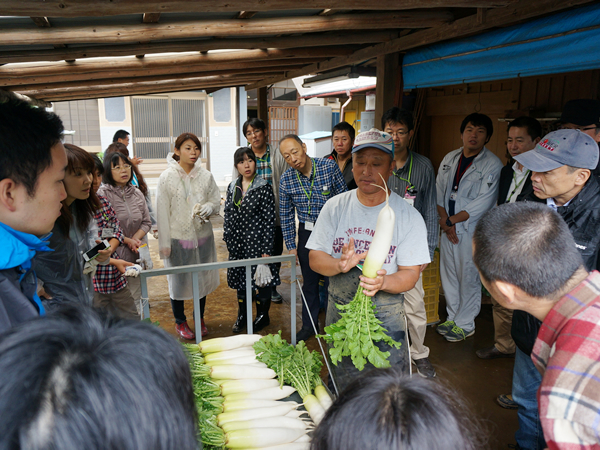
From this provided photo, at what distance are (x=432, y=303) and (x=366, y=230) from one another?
8.18 ft

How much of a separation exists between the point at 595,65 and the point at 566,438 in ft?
9.00

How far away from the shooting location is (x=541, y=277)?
130 centimetres

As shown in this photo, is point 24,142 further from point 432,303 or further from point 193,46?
point 432,303

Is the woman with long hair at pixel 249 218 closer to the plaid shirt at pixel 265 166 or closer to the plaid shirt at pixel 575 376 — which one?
the plaid shirt at pixel 265 166

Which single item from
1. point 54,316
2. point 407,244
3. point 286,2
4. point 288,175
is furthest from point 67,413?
point 288,175

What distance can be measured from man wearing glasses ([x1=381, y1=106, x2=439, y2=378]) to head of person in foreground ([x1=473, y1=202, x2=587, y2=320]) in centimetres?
218

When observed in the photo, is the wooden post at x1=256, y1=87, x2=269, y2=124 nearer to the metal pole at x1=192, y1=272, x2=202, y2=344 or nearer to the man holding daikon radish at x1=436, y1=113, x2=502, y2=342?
the man holding daikon radish at x1=436, y1=113, x2=502, y2=342

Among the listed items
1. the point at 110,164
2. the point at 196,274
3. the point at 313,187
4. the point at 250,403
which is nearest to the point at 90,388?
the point at 250,403

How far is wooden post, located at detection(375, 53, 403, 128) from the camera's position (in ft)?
15.3

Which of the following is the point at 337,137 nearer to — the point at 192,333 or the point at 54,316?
the point at 192,333

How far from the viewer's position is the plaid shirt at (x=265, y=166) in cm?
475

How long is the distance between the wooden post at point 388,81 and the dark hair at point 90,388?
452cm

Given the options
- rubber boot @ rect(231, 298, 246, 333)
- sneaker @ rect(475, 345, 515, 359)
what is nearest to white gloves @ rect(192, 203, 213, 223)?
rubber boot @ rect(231, 298, 246, 333)

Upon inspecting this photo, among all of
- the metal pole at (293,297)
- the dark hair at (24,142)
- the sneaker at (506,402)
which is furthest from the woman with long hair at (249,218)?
the dark hair at (24,142)
